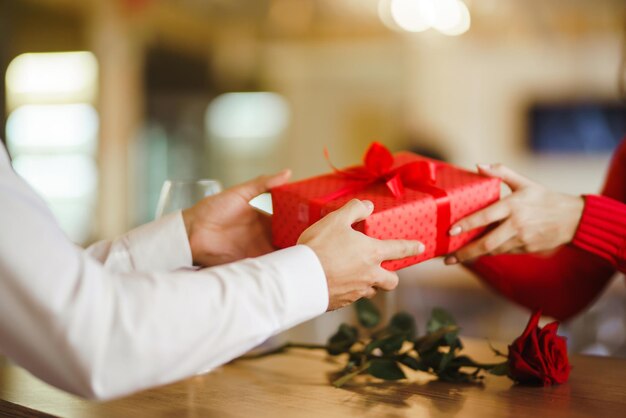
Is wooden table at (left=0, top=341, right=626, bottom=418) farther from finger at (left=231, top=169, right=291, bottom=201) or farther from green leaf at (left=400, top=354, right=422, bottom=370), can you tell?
finger at (left=231, top=169, right=291, bottom=201)

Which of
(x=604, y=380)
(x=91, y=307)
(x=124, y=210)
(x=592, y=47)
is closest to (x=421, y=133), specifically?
(x=592, y=47)

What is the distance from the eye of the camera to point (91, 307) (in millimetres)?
621

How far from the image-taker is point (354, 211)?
2.74ft

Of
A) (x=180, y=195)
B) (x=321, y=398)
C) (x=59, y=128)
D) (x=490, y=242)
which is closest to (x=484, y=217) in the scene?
(x=490, y=242)

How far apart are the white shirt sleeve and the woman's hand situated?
41 centimetres

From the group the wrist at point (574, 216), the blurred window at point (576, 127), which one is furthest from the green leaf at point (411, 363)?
the blurred window at point (576, 127)

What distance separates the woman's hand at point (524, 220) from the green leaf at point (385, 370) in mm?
209

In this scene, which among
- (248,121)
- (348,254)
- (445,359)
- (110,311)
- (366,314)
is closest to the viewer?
(110,311)

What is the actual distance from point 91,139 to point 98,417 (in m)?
4.03

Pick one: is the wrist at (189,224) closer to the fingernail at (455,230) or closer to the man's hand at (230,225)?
Result: the man's hand at (230,225)

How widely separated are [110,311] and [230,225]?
0.47 m

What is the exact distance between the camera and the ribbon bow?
0.95m

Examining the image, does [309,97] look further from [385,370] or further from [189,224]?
[385,370]

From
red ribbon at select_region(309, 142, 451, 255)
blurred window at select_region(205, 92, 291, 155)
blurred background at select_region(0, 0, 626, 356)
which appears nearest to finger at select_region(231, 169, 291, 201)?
red ribbon at select_region(309, 142, 451, 255)
